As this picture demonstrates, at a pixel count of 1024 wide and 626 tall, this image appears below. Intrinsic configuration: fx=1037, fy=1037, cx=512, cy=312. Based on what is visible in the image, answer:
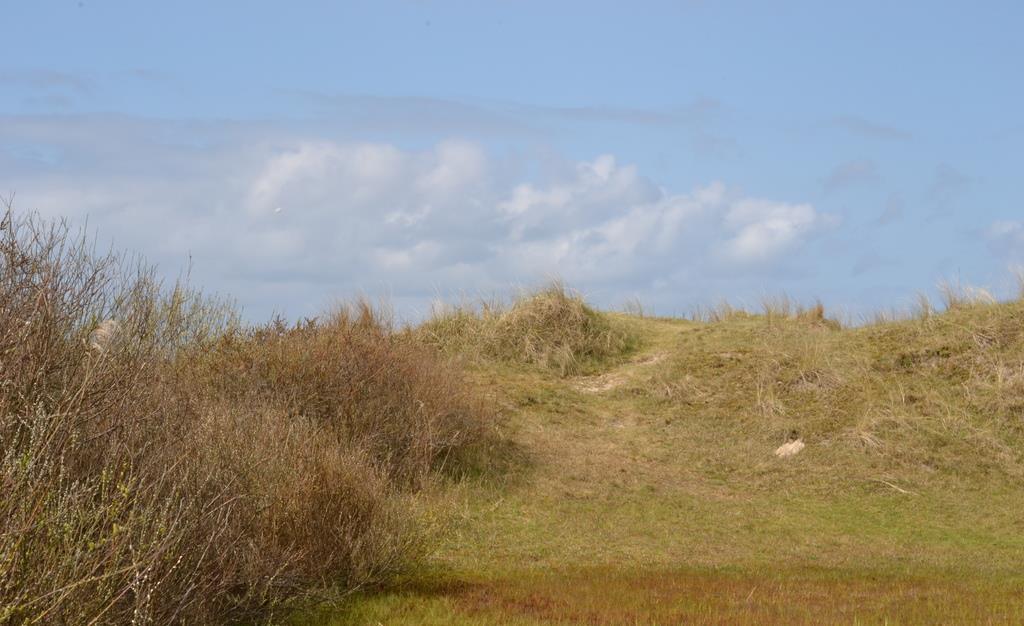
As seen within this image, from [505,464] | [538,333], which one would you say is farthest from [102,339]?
[538,333]

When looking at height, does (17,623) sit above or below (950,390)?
below

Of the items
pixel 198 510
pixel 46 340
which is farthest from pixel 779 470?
pixel 46 340

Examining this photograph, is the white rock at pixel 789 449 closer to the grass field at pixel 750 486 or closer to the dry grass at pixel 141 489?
the grass field at pixel 750 486

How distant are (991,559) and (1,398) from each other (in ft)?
44.3

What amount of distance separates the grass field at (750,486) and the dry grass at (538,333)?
38 centimetres

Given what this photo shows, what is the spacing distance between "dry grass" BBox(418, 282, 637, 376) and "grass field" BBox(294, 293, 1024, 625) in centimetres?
38

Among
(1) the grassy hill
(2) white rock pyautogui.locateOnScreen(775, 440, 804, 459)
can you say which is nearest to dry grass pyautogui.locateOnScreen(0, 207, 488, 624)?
(1) the grassy hill

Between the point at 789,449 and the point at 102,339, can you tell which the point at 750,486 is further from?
the point at 102,339

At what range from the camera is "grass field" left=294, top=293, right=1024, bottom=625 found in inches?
450

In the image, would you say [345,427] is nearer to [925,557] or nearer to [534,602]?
[534,602]

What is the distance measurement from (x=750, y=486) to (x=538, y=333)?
8.53 meters

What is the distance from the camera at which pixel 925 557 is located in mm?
15133

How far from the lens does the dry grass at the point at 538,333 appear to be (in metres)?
25.6

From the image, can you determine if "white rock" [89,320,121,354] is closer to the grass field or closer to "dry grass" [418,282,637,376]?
the grass field
